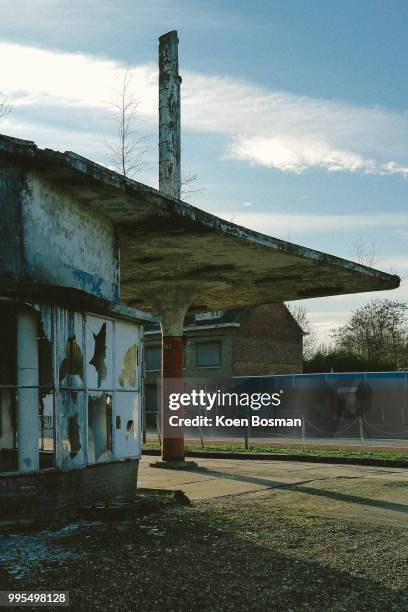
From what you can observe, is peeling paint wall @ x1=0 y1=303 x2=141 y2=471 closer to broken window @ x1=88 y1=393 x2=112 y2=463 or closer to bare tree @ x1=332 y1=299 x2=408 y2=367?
broken window @ x1=88 y1=393 x2=112 y2=463

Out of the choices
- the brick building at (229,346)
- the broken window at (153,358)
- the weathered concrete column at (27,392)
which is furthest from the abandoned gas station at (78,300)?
the broken window at (153,358)

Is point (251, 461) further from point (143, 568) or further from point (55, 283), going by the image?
point (143, 568)

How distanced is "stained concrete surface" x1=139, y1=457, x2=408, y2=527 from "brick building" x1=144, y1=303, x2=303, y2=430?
24.0 meters

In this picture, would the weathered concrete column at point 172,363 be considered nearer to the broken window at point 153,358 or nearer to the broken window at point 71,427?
the broken window at point 71,427

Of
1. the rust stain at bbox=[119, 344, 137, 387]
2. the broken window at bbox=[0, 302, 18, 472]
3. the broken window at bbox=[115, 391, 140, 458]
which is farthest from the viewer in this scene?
the broken window at bbox=[0, 302, 18, 472]

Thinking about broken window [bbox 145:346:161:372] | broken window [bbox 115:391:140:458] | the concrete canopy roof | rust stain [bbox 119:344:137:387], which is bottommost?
broken window [bbox 115:391:140:458]

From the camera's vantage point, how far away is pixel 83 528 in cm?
936

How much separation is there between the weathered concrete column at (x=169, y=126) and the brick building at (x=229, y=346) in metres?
21.4

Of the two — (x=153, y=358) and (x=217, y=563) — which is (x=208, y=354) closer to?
(x=153, y=358)

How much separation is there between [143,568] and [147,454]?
15.7 metres

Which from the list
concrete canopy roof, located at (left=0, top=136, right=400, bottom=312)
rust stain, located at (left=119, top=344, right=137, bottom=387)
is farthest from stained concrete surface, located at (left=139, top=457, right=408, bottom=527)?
concrete canopy roof, located at (left=0, top=136, right=400, bottom=312)

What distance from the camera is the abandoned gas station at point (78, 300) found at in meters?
9.46

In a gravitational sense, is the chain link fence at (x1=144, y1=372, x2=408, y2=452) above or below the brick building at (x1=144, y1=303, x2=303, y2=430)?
below

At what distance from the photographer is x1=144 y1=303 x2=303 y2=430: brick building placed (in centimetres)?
4381
